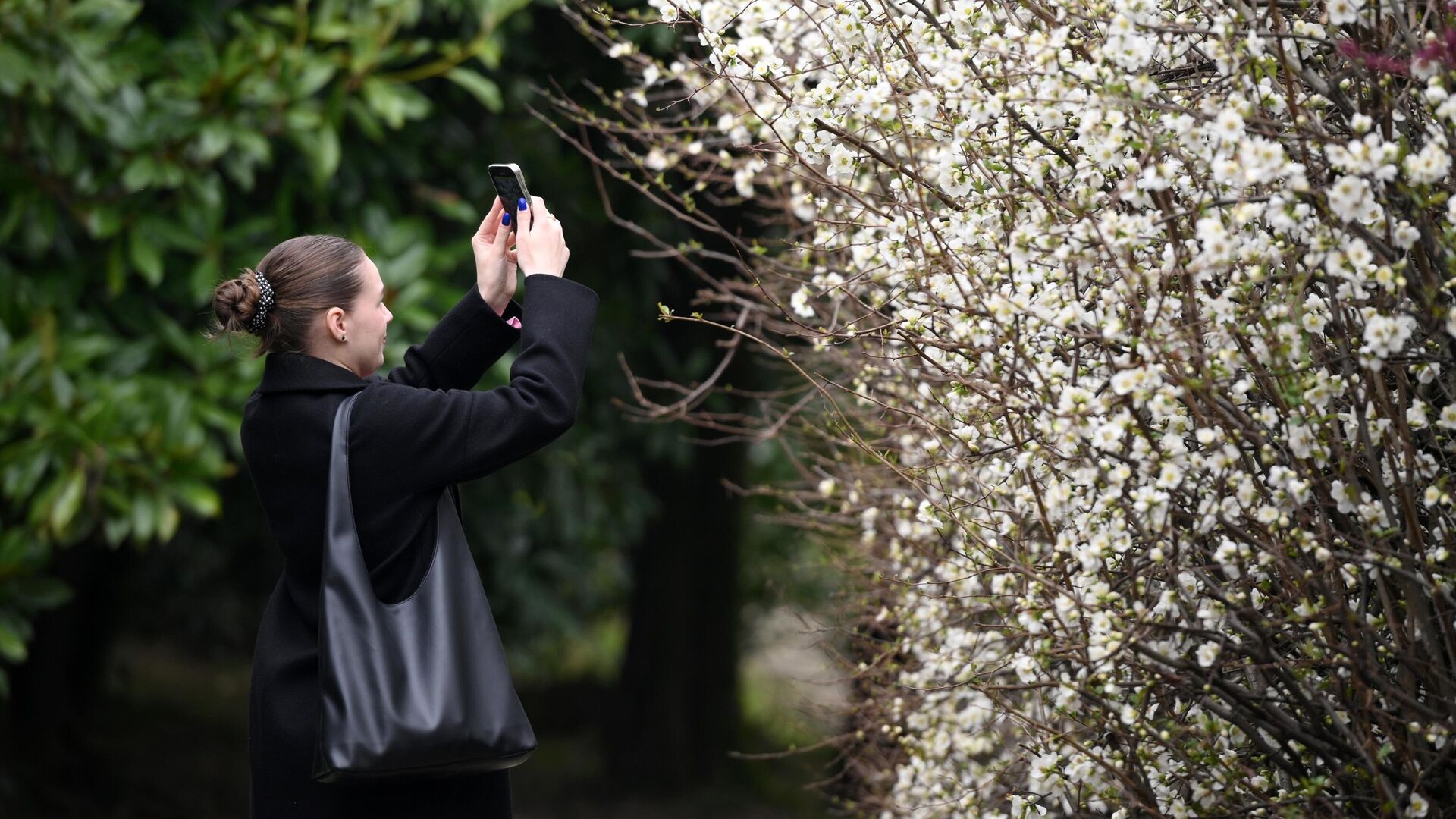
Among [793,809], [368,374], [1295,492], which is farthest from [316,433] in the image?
[793,809]

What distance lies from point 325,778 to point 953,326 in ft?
4.45

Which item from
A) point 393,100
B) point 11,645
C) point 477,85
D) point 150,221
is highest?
point 477,85

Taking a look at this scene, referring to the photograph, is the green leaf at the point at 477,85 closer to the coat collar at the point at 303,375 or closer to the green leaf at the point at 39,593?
the green leaf at the point at 39,593

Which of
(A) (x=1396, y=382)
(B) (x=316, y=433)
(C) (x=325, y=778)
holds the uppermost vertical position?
(A) (x=1396, y=382)

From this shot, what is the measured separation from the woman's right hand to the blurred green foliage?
77.9 inches

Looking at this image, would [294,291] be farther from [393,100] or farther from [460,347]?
[393,100]

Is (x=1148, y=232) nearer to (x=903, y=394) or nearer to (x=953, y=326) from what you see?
(x=953, y=326)

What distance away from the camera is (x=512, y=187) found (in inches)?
91.5

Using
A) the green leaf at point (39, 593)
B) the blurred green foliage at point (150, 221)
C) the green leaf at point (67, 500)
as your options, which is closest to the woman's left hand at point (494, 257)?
the blurred green foliage at point (150, 221)

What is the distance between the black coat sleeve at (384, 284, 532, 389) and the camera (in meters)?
2.48

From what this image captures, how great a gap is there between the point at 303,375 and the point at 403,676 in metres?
0.58

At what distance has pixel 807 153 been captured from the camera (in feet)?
8.66

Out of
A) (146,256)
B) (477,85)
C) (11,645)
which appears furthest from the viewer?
(477,85)

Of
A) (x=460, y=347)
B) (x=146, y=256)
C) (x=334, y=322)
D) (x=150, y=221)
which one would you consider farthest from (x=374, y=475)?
(x=150, y=221)
